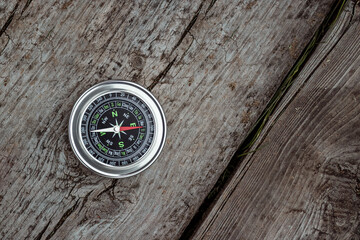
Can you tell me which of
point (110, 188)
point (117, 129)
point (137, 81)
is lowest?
point (110, 188)

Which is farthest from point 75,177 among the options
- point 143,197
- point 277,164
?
point 277,164

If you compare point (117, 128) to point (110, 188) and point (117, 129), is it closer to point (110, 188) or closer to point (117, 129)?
point (117, 129)

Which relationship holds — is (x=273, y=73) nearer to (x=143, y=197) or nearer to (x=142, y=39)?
(x=142, y=39)

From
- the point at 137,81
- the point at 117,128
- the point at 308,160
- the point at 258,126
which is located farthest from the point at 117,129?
the point at 308,160

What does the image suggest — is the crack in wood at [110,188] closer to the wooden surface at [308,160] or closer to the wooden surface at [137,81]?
the wooden surface at [137,81]

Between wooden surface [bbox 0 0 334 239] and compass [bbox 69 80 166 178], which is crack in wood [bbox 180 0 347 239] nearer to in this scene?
wooden surface [bbox 0 0 334 239]

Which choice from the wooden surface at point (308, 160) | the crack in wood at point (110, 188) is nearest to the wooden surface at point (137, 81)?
the crack in wood at point (110, 188)
